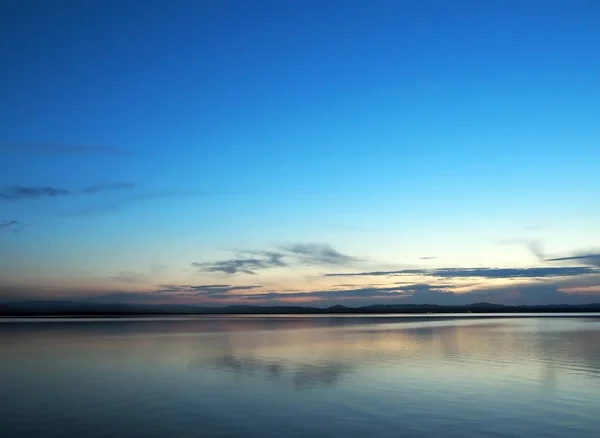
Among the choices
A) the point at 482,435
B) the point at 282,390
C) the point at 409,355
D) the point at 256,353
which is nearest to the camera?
the point at 482,435

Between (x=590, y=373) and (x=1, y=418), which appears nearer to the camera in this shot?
(x=1, y=418)

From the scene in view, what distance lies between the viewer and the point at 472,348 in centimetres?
4450

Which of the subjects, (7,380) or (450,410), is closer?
(450,410)

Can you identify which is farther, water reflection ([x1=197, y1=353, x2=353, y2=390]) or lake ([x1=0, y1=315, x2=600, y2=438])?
water reflection ([x1=197, y1=353, x2=353, y2=390])

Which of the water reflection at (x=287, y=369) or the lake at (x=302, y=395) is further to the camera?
the water reflection at (x=287, y=369)

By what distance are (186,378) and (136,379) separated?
2.34 meters

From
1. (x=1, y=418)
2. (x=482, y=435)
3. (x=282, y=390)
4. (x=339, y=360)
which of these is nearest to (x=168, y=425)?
(x=1, y=418)

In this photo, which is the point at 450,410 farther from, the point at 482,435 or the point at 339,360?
the point at 339,360

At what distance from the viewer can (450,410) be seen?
19.5 meters

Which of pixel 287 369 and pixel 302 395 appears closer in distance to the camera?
pixel 302 395

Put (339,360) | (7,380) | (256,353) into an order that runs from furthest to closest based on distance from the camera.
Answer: (256,353)
(339,360)
(7,380)

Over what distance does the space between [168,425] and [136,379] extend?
1059cm

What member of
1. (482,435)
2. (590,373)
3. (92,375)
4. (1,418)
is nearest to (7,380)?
(92,375)

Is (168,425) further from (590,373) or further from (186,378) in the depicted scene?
(590,373)
